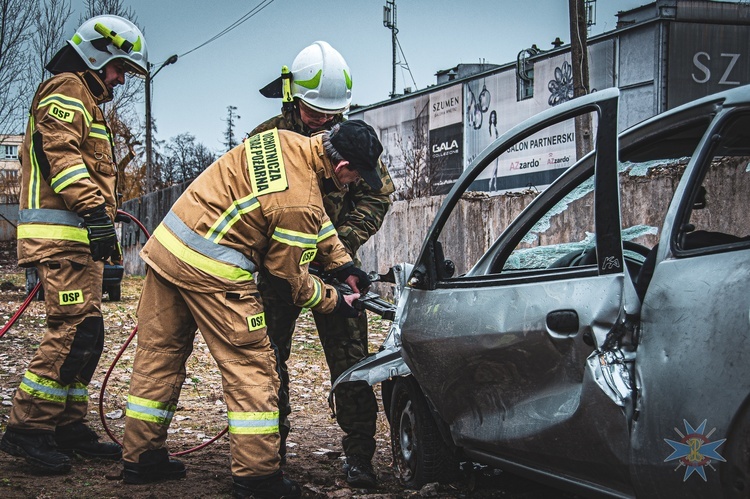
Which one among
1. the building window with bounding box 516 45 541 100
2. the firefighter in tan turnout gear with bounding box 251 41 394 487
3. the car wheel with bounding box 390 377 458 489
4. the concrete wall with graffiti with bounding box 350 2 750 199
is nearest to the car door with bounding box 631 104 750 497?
the car wheel with bounding box 390 377 458 489

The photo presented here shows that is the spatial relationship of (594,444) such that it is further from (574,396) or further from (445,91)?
(445,91)

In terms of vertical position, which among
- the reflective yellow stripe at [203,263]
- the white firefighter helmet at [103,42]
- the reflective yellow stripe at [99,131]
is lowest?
the reflective yellow stripe at [203,263]

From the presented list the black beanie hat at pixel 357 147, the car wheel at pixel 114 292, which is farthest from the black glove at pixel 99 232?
the car wheel at pixel 114 292

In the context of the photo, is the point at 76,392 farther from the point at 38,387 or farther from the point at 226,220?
the point at 226,220

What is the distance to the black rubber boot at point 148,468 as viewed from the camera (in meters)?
4.30

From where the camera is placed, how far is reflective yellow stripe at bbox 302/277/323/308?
13.8 feet

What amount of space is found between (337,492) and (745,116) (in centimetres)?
270

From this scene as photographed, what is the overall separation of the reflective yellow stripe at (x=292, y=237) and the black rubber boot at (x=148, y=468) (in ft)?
4.38

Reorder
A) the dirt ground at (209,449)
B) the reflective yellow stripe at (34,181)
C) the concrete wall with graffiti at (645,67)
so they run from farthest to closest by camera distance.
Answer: the concrete wall with graffiti at (645,67) < the reflective yellow stripe at (34,181) < the dirt ground at (209,449)

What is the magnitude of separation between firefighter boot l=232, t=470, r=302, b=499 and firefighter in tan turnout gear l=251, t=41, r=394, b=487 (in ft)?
1.57

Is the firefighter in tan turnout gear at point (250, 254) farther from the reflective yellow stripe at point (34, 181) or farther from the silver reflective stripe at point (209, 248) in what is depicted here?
the reflective yellow stripe at point (34, 181)

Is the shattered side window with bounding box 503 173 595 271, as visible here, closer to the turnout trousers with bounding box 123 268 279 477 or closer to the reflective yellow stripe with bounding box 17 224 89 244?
the turnout trousers with bounding box 123 268 279 477

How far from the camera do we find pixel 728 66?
26156 millimetres

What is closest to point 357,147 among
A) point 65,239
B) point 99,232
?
→ point 99,232
